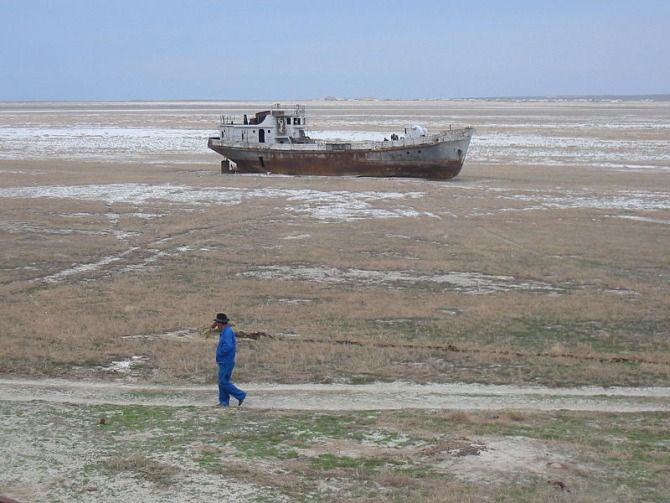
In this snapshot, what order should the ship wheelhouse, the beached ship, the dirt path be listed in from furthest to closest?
the ship wheelhouse
the beached ship
the dirt path

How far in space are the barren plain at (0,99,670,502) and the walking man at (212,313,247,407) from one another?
0.30 m

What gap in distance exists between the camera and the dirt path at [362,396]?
13.2 meters

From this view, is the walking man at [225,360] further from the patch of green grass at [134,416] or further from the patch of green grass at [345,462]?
the patch of green grass at [345,462]

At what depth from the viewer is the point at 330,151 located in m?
48.1

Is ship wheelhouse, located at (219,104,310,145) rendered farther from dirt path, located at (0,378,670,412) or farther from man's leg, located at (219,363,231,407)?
man's leg, located at (219,363,231,407)

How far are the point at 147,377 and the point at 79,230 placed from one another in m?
16.2

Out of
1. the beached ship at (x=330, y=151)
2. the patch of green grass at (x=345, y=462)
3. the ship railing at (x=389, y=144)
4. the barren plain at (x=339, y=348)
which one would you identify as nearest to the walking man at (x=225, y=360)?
the barren plain at (x=339, y=348)

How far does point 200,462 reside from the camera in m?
10.5

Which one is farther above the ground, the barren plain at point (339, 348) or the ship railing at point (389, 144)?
the ship railing at point (389, 144)

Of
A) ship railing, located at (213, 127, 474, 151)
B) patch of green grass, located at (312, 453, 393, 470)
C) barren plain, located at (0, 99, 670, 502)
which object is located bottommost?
barren plain, located at (0, 99, 670, 502)

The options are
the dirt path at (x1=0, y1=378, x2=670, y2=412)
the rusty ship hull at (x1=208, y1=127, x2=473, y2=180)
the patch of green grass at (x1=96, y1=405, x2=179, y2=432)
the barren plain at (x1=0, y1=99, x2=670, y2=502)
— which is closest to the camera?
the barren plain at (x1=0, y1=99, x2=670, y2=502)

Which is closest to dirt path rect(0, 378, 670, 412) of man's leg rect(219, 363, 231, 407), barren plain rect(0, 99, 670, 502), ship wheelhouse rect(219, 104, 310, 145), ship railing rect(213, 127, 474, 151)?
barren plain rect(0, 99, 670, 502)

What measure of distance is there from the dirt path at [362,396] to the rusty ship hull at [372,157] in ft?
109

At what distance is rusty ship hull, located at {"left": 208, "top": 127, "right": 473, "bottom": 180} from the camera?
46.8 meters
